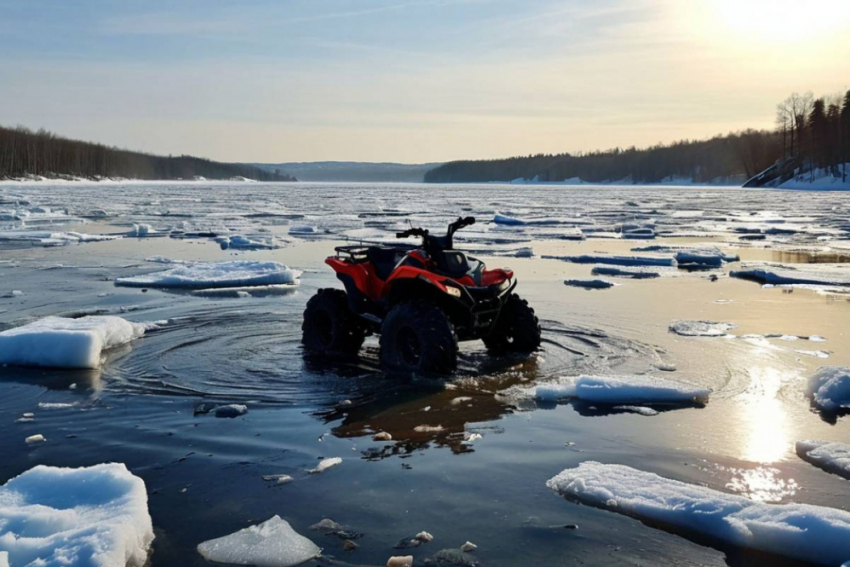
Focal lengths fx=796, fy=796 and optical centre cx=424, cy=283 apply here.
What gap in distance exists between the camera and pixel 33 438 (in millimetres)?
5223

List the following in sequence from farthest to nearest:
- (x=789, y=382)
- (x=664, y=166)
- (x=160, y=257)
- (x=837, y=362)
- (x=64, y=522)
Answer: (x=664, y=166) < (x=160, y=257) < (x=837, y=362) < (x=789, y=382) < (x=64, y=522)

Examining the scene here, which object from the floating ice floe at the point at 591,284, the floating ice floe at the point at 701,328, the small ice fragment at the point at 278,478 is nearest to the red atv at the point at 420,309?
the floating ice floe at the point at 701,328

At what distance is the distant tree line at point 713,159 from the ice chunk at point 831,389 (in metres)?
76.2

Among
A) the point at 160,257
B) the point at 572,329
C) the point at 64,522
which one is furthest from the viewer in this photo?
the point at 160,257

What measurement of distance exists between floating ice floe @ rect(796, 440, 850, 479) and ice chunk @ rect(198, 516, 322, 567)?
3130mm

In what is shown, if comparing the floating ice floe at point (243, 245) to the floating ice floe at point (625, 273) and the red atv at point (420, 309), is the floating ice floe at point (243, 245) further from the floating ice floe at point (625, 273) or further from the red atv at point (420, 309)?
the red atv at point (420, 309)

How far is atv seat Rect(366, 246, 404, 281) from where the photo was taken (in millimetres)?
8203

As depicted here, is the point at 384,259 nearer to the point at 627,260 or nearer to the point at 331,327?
the point at 331,327

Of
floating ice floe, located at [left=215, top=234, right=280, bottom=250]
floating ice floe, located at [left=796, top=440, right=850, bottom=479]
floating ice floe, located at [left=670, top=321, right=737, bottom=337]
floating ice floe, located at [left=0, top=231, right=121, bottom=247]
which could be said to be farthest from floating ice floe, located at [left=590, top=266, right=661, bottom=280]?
floating ice floe, located at [left=0, top=231, right=121, bottom=247]

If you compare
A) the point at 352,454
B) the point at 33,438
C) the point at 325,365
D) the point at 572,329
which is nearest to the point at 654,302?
the point at 572,329

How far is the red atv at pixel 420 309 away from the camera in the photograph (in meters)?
7.13

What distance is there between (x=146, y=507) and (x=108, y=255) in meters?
A: 15.3

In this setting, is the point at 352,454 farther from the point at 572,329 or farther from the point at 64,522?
the point at 572,329

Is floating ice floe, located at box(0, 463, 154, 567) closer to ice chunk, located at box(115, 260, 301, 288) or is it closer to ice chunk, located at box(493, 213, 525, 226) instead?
ice chunk, located at box(115, 260, 301, 288)
